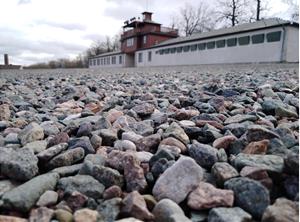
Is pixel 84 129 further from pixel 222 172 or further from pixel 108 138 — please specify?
pixel 222 172

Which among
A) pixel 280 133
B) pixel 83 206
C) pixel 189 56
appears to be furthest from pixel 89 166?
pixel 189 56

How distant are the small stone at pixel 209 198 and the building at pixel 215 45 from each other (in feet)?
66.9

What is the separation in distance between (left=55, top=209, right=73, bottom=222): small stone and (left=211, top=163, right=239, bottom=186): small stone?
1.86 feet

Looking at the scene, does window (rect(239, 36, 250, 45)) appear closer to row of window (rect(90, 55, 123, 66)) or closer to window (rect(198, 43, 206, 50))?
window (rect(198, 43, 206, 50))

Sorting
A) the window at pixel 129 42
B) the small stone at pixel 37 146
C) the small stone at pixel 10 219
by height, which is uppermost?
the window at pixel 129 42

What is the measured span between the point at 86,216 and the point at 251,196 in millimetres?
557

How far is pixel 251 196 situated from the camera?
1.09 metres

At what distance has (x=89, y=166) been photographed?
1.35 meters

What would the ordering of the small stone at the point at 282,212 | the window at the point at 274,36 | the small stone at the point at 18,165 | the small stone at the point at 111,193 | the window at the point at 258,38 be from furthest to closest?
the window at the point at 258,38, the window at the point at 274,36, the small stone at the point at 18,165, the small stone at the point at 111,193, the small stone at the point at 282,212

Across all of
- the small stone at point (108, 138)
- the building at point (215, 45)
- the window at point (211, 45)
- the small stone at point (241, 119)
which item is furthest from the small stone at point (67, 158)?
Answer: the window at point (211, 45)

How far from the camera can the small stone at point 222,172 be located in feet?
4.04

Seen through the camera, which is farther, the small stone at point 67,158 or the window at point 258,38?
the window at point 258,38

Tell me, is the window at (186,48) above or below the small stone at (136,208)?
above

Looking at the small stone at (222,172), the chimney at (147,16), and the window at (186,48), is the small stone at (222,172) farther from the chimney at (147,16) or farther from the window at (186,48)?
the chimney at (147,16)
